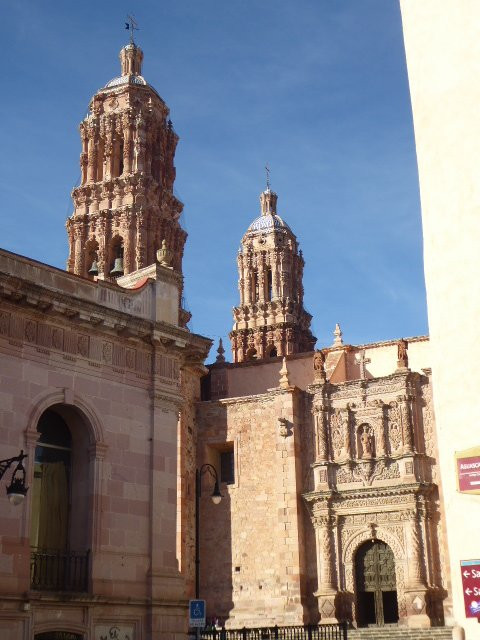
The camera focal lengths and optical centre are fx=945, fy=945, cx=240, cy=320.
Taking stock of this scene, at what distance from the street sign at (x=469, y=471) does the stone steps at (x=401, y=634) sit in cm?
1639

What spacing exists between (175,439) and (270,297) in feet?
138

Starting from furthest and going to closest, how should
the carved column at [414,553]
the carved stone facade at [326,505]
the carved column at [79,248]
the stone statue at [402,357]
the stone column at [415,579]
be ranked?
the carved column at [79,248]
the stone statue at [402,357]
the carved stone facade at [326,505]
the carved column at [414,553]
the stone column at [415,579]

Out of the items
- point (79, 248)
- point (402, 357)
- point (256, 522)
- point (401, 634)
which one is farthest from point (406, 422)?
point (79, 248)

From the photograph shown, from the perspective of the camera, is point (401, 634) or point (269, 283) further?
point (269, 283)

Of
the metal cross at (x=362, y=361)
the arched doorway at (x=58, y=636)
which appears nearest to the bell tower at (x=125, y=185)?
the metal cross at (x=362, y=361)

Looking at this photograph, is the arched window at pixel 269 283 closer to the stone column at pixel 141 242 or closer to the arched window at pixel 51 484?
the stone column at pixel 141 242

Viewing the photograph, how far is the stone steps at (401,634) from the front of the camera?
33.2 m

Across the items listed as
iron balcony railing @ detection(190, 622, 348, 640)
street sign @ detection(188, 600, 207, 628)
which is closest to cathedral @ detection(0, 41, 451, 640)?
street sign @ detection(188, 600, 207, 628)

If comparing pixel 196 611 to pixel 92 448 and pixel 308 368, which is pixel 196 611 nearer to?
pixel 92 448

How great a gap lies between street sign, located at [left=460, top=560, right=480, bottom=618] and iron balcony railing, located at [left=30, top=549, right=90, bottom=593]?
24.8ft

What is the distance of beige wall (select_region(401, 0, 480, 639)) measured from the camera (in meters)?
19.1

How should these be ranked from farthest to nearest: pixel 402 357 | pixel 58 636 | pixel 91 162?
pixel 91 162
pixel 402 357
pixel 58 636

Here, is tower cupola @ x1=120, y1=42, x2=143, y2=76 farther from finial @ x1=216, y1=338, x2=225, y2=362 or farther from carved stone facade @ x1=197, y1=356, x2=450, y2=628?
carved stone facade @ x1=197, y1=356, x2=450, y2=628

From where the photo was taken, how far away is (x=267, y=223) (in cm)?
6512
